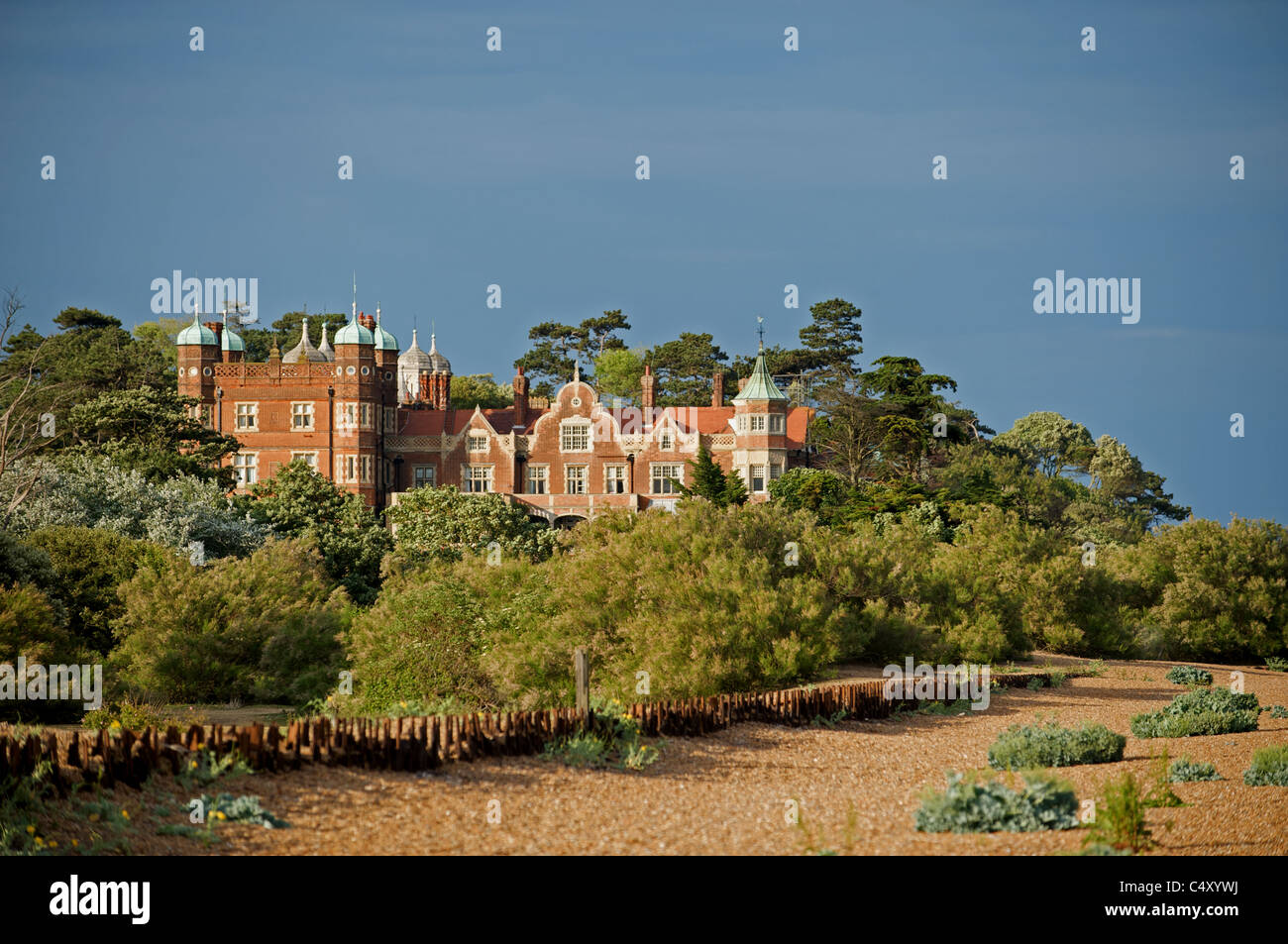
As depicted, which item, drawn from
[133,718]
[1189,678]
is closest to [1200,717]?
[1189,678]

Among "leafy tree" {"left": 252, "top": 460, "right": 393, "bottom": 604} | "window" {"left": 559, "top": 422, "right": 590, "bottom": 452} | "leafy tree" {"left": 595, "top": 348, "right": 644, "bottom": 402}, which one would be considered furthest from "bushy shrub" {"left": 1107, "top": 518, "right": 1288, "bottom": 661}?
"leafy tree" {"left": 595, "top": 348, "right": 644, "bottom": 402}

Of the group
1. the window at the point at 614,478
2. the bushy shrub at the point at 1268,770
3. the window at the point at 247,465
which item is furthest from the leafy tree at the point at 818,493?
the bushy shrub at the point at 1268,770

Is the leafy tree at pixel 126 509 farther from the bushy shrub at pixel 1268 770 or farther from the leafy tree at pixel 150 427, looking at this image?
the bushy shrub at pixel 1268 770

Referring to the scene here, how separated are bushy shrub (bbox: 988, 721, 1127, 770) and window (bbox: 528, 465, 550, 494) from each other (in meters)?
55.8

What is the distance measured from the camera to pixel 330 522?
52.6m

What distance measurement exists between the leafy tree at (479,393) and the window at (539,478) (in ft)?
83.3

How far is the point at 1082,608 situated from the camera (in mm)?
40188

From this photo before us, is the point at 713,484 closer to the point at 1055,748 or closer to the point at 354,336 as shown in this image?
the point at 354,336

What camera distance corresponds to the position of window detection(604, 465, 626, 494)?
73062mm

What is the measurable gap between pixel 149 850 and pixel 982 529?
33.1m

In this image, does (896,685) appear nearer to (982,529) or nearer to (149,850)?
(149,850)

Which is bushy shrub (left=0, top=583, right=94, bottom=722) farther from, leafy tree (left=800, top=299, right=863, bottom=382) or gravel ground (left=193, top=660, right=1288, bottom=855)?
leafy tree (left=800, top=299, right=863, bottom=382)

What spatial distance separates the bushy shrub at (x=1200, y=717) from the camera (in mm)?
21391
